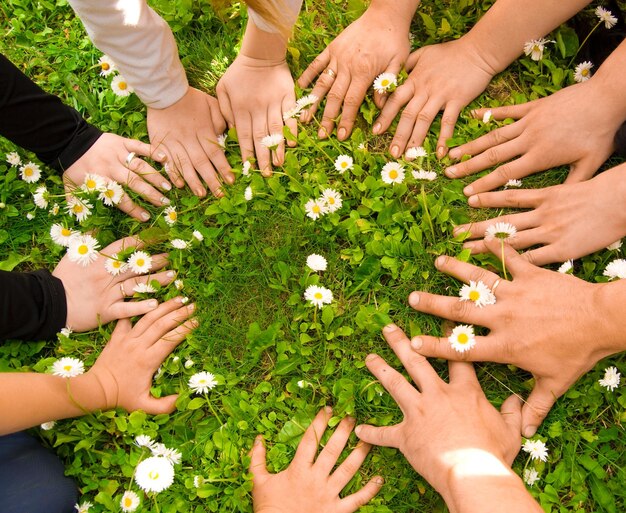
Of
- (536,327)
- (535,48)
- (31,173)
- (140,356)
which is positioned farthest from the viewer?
(31,173)

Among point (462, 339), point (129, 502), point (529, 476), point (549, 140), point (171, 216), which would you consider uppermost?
point (171, 216)

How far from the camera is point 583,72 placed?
5.96ft

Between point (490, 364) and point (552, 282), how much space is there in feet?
0.98

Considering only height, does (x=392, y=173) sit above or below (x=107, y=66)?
below

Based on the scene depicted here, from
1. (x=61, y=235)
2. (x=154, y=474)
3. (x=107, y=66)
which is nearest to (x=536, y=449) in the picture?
(x=154, y=474)

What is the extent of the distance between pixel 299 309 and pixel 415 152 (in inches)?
23.2

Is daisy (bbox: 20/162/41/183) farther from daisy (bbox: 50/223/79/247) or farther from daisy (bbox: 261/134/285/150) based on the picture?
daisy (bbox: 261/134/285/150)

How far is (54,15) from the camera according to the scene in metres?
2.14

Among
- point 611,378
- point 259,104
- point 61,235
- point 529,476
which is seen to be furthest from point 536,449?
point 61,235

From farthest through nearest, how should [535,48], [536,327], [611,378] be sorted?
[535,48] < [611,378] < [536,327]

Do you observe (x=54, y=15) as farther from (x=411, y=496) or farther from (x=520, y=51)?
(x=411, y=496)

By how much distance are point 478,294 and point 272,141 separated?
0.75 metres

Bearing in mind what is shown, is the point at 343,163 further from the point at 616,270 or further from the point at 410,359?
the point at 616,270

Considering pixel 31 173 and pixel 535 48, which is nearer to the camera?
pixel 535 48
